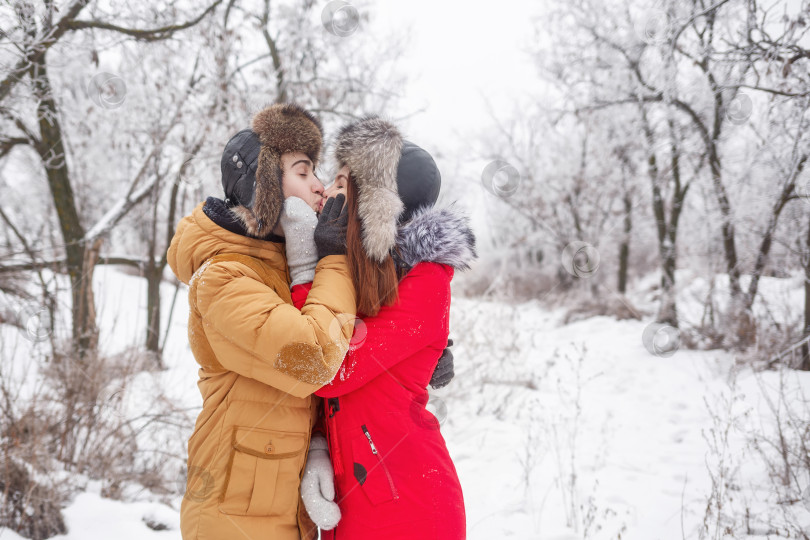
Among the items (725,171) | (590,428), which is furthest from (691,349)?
(590,428)

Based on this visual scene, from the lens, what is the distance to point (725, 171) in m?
8.35

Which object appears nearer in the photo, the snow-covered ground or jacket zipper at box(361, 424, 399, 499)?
jacket zipper at box(361, 424, 399, 499)

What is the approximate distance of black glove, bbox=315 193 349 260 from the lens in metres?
1.57

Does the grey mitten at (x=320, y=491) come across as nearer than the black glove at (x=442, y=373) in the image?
Yes

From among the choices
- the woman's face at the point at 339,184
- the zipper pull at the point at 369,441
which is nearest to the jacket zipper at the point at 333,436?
the zipper pull at the point at 369,441

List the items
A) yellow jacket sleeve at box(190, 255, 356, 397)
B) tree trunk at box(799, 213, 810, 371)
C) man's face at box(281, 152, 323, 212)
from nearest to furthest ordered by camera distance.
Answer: yellow jacket sleeve at box(190, 255, 356, 397) → man's face at box(281, 152, 323, 212) → tree trunk at box(799, 213, 810, 371)

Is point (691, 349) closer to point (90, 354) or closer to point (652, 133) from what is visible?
point (652, 133)

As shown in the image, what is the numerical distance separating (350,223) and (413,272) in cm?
27

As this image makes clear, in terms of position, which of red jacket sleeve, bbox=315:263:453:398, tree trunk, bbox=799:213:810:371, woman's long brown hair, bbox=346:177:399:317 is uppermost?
woman's long brown hair, bbox=346:177:399:317

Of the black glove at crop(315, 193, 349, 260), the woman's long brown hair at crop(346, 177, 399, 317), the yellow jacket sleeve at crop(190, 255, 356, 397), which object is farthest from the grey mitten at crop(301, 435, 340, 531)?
the black glove at crop(315, 193, 349, 260)

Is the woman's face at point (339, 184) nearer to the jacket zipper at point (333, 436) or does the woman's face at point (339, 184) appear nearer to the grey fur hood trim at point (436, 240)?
the grey fur hood trim at point (436, 240)

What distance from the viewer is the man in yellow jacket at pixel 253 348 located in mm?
1380

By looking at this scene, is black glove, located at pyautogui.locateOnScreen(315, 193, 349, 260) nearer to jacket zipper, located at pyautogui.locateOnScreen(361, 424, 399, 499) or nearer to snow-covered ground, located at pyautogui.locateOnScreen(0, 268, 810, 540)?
jacket zipper, located at pyautogui.locateOnScreen(361, 424, 399, 499)

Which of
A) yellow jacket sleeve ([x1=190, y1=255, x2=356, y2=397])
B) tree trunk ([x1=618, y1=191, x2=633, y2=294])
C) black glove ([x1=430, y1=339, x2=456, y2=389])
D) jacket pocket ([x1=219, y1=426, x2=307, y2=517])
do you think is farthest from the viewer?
tree trunk ([x1=618, y1=191, x2=633, y2=294])
